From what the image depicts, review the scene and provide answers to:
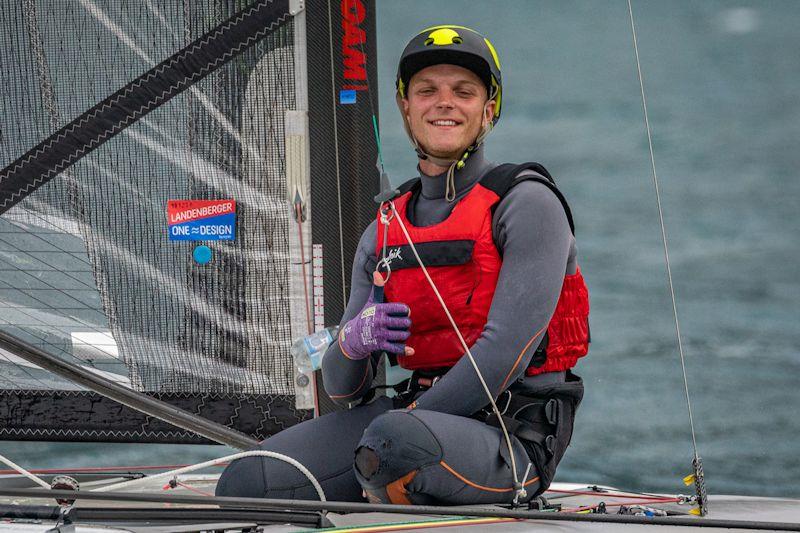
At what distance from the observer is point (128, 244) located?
102 inches

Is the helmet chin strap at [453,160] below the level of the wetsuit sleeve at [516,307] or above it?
above

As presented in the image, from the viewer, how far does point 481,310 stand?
1.82m

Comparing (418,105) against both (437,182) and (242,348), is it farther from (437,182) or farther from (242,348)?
(242,348)

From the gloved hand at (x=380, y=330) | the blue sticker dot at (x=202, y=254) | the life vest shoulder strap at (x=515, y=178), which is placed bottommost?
the gloved hand at (x=380, y=330)

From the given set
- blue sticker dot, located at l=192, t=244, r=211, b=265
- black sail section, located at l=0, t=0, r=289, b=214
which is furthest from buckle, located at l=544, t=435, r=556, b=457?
black sail section, located at l=0, t=0, r=289, b=214

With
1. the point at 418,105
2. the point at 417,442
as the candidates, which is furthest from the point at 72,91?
the point at 417,442

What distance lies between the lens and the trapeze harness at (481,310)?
1.82 meters


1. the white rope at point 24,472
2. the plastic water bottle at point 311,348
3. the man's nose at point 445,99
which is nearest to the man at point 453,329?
the man's nose at point 445,99

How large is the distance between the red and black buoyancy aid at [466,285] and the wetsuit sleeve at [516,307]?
5 centimetres

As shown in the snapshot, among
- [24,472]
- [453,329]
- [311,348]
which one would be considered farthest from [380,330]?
[311,348]

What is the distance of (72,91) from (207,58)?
13.4 inches

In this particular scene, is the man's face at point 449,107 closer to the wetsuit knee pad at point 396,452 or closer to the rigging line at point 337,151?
the wetsuit knee pad at point 396,452

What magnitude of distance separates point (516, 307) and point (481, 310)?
3.9 inches

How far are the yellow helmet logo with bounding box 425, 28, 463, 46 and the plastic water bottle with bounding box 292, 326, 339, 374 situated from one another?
0.89m
